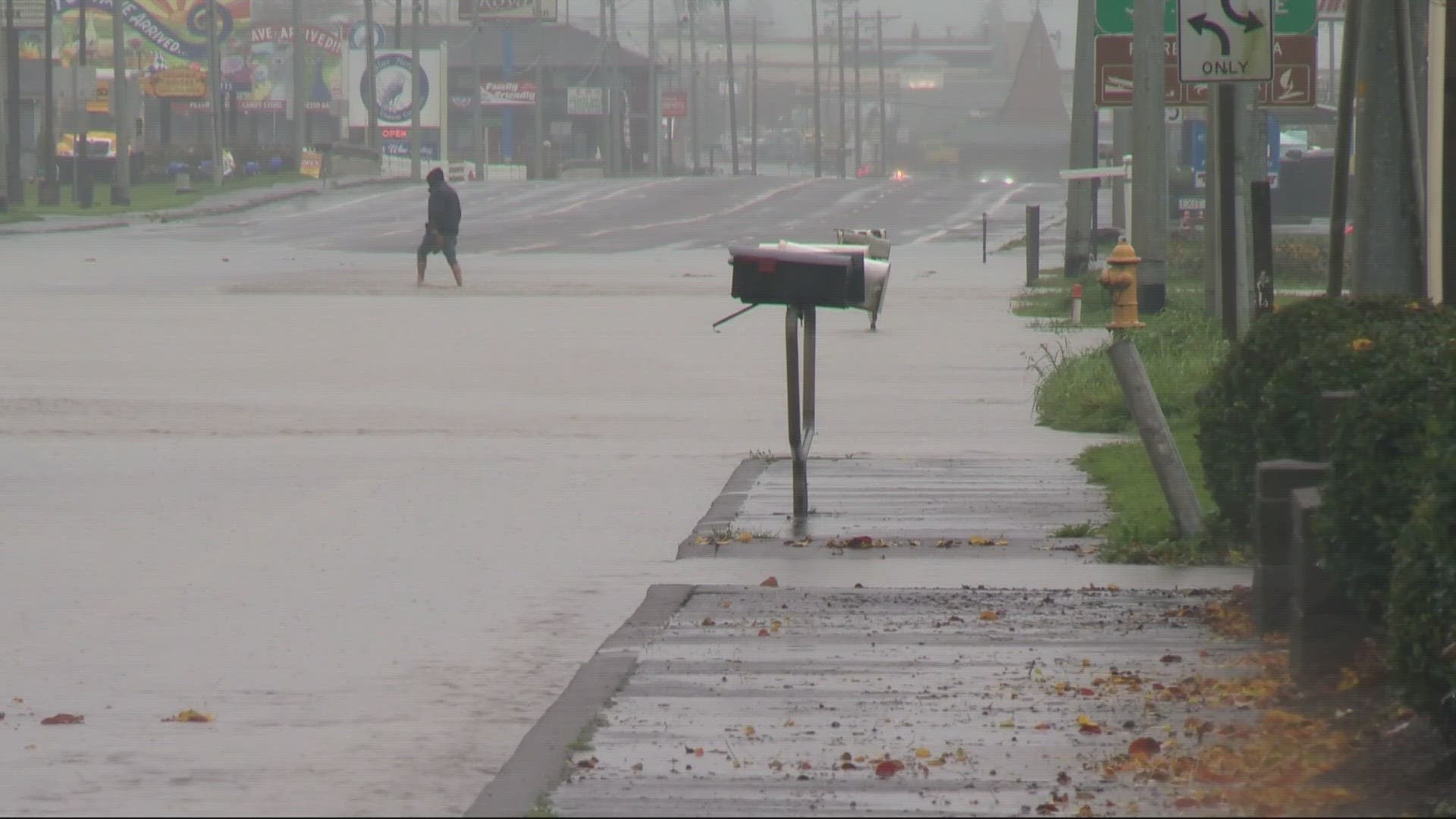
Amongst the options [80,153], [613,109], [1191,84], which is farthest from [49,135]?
[1191,84]

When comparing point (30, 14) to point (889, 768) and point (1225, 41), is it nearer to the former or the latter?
point (1225, 41)

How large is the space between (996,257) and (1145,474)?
33.0 metres

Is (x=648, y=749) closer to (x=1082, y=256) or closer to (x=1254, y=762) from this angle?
(x=1254, y=762)

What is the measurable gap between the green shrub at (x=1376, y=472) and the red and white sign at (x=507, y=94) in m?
121

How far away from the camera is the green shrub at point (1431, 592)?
5.40 metres

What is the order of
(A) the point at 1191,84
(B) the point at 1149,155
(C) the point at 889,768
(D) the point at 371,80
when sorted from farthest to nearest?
(D) the point at 371,80 < (B) the point at 1149,155 < (A) the point at 1191,84 < (C) the point at 889,768

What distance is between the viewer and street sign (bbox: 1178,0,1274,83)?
12.0 m

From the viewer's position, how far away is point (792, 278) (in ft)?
36.1

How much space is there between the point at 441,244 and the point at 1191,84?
20763 mm

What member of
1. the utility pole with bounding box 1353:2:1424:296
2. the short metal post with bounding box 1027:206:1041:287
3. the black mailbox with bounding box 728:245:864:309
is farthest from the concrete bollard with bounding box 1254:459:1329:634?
the short metal post with bounding box 1027:206:1041:287

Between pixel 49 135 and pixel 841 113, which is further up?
pixel 841 113

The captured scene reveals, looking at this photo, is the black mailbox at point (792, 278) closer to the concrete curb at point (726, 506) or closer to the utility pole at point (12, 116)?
the concrete curb at point (726, 506)

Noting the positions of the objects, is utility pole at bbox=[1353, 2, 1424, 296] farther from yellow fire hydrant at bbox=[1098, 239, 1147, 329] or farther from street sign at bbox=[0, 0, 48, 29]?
street sign at bbox=[0, 0, 48, 29]

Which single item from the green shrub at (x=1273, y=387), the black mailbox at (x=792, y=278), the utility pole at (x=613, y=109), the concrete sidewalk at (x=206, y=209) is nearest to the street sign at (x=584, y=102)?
the utility pole at (x=613, y=109)
